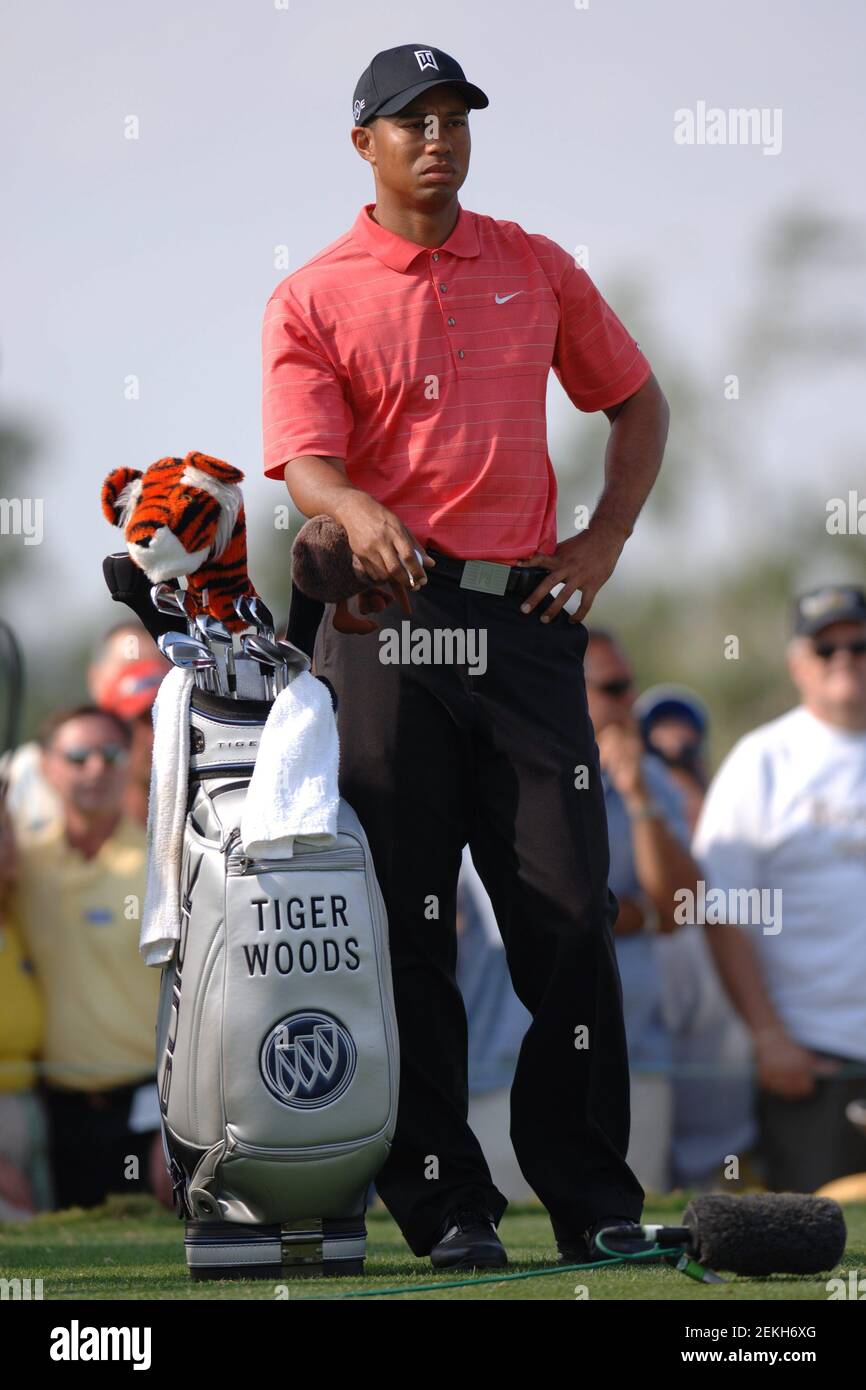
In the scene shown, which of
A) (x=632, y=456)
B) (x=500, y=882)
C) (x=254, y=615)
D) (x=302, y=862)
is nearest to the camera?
(x=302, y=862)

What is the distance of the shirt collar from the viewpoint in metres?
3.53

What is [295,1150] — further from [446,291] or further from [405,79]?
[405,79]

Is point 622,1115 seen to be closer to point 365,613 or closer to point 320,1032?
point 320,1032

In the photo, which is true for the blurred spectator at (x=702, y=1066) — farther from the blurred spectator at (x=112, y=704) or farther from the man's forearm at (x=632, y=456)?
the man's forearm at (x=632, y=456)

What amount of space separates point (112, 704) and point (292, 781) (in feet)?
10.4

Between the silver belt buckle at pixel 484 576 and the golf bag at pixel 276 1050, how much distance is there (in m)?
0.50

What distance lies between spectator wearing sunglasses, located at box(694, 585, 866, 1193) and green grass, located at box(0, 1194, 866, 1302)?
29.3 inches

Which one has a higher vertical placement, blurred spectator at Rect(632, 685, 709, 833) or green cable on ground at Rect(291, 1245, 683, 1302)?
blurred spectator at Rect(632, 685, 709, 833)

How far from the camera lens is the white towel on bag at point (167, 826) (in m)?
3.24

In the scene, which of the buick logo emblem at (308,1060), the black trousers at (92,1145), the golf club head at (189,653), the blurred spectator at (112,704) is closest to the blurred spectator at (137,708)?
the blurred spectator at (112,704)

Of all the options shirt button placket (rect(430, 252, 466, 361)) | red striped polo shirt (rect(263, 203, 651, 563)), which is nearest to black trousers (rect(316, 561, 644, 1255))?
Answer: red striped polo shirt (rect(263, 203, 651, 563))

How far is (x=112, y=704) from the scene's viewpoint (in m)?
6.22

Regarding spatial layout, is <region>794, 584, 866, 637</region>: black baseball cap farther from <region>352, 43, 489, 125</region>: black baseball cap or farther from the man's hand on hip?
<region>352, 43, 489, 125</region>: black baseball cap

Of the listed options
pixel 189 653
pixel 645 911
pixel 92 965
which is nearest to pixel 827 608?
pixel 645 911
